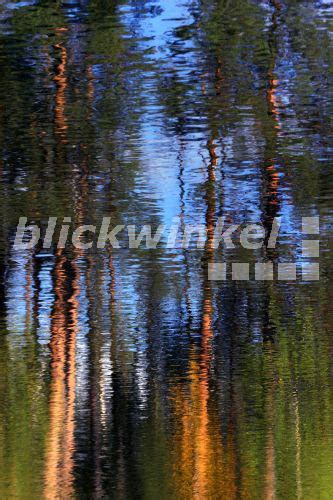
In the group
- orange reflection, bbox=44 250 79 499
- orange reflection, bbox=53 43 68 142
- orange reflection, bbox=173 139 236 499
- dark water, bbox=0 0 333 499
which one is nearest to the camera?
orange reflection, bbox=173 139 236 499

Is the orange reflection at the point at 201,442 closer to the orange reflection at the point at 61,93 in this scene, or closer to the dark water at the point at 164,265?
the dark water at the point at 164,265

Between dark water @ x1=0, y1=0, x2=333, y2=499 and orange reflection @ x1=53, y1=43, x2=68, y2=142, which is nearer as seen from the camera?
dark water @ x1=0, y1=0, x2=333, y2=499

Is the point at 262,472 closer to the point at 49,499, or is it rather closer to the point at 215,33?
the point at 49,499

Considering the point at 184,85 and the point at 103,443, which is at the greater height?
the point at 184,85

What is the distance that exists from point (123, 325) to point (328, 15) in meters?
5.95

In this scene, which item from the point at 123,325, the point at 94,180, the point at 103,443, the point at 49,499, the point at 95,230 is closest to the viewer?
the point at 49,499

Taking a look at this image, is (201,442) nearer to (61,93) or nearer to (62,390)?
(62,390)

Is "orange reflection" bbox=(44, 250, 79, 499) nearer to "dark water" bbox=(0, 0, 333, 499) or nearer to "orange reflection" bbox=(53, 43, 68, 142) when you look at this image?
"dark water" bbox=(0, 0, 333, 499)

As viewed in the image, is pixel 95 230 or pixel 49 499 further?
pixel 95 230

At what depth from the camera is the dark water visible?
5570 millimetres

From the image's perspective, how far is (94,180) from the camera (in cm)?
860

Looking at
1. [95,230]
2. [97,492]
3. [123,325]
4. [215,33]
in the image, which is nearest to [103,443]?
[97,492]

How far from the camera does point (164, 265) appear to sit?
25.0ft

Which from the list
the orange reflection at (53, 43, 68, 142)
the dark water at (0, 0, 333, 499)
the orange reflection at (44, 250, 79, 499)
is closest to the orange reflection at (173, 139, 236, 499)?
the dark water at (0, 0, 333, 499)
